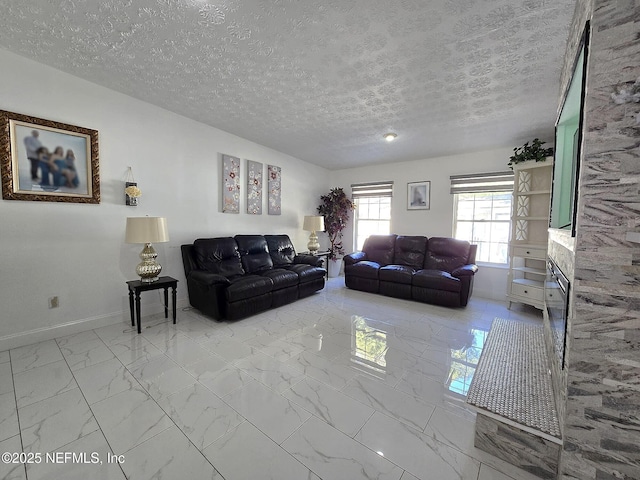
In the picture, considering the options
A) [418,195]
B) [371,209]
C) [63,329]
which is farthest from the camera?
[371,209]

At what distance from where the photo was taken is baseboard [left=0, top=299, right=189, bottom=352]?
7.77 ft

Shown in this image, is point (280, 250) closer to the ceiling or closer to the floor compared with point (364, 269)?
closer to the ceiling

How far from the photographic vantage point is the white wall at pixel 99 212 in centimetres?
237

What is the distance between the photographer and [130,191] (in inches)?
117

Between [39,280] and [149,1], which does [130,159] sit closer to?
[39,280]

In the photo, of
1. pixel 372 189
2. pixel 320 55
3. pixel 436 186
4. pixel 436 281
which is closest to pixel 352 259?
pixel 436 281

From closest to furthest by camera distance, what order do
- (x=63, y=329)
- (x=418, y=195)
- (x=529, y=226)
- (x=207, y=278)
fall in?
(x=63, y=329) < (x=207, y=278) < (x=529, y=226) < (x=418, y=195)

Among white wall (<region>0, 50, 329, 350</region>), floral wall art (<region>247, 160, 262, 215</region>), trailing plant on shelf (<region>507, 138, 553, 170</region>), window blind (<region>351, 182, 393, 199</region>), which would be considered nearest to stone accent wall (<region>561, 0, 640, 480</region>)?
trailing plant on shelf (<region>507, 138, 553, 170</region>)

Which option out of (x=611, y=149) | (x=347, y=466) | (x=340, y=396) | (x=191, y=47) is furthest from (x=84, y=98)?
(x=611, y=149)

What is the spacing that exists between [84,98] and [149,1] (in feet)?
5.52

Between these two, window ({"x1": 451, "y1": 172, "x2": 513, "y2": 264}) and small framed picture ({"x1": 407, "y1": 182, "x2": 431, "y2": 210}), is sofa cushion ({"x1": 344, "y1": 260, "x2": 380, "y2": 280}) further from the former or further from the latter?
window ({"x1": 451, "y1": 172, "x2": 513, "y2": 264})

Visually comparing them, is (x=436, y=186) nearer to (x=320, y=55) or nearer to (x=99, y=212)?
(x=320, y=55)

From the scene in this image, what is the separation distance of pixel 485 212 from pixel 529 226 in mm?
786

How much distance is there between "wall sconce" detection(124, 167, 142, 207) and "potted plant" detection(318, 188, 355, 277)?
3520 millimetres
